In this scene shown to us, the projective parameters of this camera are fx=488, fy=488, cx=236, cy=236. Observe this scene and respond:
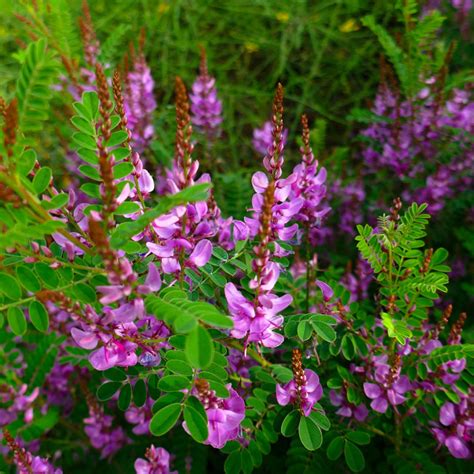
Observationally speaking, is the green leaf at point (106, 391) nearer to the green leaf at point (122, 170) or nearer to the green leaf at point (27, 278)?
the green leaf at point (27, 278)

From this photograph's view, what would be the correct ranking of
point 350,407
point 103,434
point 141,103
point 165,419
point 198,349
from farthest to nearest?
point 141,103, point 103,434, point 350,407, point 165,419, point 198,349

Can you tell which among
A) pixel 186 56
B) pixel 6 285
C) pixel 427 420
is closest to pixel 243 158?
pixel 186 56

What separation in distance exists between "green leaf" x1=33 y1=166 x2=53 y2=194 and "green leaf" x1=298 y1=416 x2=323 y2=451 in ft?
2.46

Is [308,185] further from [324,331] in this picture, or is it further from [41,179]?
[41,179]

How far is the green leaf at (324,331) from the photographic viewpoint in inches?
42.4

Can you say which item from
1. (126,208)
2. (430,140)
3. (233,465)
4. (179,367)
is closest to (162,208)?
(126,208)

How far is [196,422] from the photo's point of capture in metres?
0.94

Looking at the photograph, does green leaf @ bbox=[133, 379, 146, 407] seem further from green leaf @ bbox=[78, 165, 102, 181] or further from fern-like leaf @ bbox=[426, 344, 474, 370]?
fern-like leaf @ bbox=[426, 344, 474, 370]

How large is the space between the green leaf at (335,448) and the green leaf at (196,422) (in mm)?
466

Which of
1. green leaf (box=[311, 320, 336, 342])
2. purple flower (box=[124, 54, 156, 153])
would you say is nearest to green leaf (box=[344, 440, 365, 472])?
green leaf (box=[311, 320, 336, 342])

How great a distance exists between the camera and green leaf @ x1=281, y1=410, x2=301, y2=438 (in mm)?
1112

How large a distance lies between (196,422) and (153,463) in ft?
1.24

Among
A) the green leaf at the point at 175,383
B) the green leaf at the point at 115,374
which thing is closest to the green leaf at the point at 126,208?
the green leaf at the point at 175,383

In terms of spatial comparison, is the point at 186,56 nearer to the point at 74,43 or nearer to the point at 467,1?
the point at 74,43
